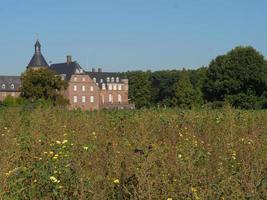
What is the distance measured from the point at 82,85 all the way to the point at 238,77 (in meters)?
54.5

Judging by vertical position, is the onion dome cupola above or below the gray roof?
above

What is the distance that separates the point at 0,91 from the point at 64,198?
12000 cm

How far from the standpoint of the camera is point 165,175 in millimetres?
4957

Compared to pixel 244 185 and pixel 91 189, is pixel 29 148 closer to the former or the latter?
pixel 91 189

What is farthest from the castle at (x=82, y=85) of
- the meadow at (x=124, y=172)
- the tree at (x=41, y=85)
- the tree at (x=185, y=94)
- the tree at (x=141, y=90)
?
the meadow at (x=124, y=172)

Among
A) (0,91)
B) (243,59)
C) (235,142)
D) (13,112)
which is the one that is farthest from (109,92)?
(235,142)

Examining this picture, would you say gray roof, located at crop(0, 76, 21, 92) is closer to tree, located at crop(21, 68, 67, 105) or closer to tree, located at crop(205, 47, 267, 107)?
tree, located at crop(21, 68, 67, 105)

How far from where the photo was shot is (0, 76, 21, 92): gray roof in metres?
122

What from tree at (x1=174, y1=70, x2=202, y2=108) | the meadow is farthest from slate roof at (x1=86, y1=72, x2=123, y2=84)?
the meadow

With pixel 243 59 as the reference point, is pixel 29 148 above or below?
below

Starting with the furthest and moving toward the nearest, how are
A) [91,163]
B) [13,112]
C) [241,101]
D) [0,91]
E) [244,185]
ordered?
[0,91] → [241,101] → [13,112] → [91,163] → [244,185]

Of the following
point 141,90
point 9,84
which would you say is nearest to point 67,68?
point 141,90

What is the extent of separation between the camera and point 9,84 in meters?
123

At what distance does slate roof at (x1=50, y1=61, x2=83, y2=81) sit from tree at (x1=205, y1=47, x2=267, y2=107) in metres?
49.8
